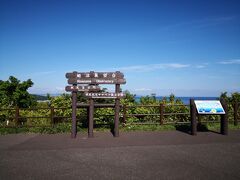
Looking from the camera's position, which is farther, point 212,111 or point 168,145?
point 212,111

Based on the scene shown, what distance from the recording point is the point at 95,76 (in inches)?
381

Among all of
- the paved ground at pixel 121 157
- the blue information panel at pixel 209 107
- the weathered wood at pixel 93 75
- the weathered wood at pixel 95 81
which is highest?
the weathered wood at pixel 93 75

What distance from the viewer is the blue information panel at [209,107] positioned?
31.7ft

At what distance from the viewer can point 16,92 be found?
20719 mm

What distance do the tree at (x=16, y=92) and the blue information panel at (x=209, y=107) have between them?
53.3ft

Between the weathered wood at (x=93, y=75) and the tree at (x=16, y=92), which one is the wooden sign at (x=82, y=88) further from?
the tree at (x=16, y=92)

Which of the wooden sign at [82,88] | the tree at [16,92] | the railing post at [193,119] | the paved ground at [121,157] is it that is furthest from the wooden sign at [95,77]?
the tree at [16,92]

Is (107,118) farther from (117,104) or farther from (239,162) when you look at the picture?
(239,162)

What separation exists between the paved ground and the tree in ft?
40.7

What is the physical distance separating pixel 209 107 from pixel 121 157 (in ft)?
17.3

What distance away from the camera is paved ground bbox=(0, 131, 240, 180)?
4984mm

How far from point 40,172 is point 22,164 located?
850 millimetres

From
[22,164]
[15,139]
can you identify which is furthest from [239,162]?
[15,139]

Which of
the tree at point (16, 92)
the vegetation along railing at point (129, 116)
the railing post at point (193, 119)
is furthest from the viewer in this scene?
the tree at point (16, 92)
